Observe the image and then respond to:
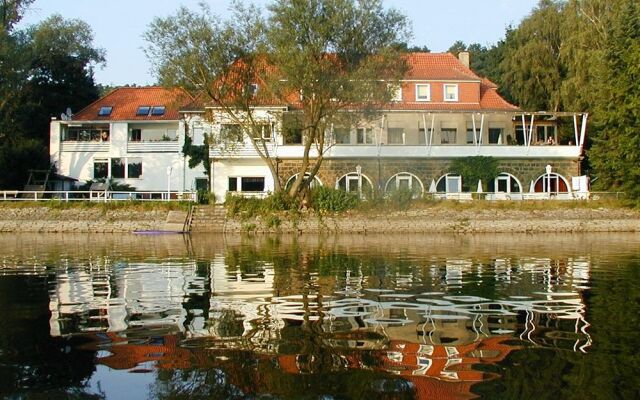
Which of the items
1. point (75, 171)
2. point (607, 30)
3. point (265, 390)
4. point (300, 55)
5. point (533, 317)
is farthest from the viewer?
point (75, 171)

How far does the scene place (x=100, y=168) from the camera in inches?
1969

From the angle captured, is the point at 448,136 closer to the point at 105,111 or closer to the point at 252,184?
the point at 252,184

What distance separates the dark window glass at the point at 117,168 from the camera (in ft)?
163

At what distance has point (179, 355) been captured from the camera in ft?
27.0

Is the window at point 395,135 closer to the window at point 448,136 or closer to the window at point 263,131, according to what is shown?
the window at point 448,136

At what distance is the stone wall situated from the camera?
1736 inches

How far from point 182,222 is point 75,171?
17.0m

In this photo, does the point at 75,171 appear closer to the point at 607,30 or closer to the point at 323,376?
the point at 607,30

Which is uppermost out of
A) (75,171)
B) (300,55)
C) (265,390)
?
(300,55)

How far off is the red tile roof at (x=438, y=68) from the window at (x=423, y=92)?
2.05 feet

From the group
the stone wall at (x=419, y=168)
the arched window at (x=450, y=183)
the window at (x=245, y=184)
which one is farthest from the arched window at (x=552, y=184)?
the window at (x=245, y=184)

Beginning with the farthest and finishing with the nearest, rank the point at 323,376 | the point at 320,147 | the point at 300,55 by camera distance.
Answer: the point at 320,147
the point at 300,55
the point at 323,376

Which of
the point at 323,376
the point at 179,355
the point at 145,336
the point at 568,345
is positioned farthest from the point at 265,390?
the point at 568,345

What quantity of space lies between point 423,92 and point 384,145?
Answer: 18.3 feet
